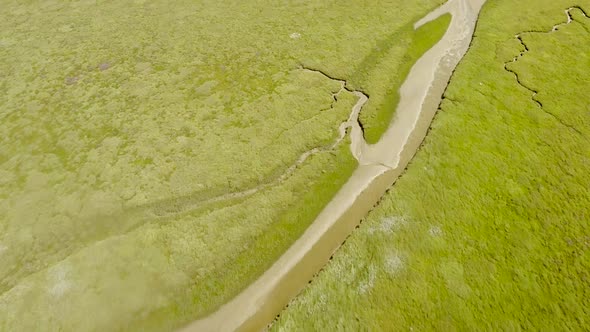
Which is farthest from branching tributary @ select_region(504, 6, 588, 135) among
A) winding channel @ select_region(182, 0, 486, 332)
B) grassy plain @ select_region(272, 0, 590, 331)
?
winding channel @ select_region(182, 0, 486, 332)

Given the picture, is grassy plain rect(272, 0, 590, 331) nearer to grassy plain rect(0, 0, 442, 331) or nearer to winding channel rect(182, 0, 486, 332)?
winding channel rect(182, 0, 486, 332)

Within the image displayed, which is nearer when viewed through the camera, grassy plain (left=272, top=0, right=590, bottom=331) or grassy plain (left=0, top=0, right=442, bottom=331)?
grassy plain (left=272, top=0, right=590, bottom=331)

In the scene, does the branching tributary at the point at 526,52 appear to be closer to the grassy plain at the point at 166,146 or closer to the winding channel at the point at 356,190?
the winding channel at the point at 356,190

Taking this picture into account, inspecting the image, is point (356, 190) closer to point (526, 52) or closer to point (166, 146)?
point (166, 146)

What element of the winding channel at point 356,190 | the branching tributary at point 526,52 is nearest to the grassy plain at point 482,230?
the branching tributary at point 526,52

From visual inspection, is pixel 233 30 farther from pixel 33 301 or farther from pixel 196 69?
pixel 33 301

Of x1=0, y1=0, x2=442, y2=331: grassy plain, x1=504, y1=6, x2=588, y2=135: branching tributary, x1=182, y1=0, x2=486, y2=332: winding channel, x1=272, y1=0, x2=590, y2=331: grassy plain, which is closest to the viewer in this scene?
x1=272, y1=0, x2=590, y2=331: grassy plain
